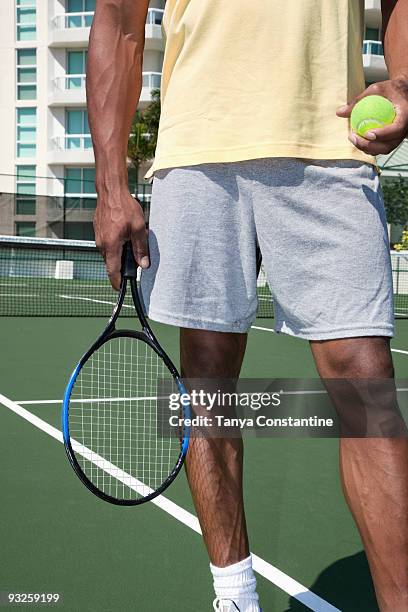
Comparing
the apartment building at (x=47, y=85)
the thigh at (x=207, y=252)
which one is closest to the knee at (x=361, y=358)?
the thigh at (x=207, y=252)

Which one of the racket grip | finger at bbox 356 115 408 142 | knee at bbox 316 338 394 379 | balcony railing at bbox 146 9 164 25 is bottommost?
knee at bbox 316 338 394 379

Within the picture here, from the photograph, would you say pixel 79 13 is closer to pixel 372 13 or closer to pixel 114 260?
pixel 372 13

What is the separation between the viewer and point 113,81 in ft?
6.30

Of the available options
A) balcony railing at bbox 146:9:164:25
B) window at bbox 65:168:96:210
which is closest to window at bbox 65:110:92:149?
window at bbox 65:168:96:210

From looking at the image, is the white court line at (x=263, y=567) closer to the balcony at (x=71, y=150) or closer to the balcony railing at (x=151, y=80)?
the balcony at (x=71, y=150)

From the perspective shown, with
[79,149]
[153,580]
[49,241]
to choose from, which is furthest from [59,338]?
[79,149]

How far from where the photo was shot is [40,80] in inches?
1403

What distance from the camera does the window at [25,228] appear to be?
19.8 m

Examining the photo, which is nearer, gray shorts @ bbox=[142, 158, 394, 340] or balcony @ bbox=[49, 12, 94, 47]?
gray shorts @ bbox=[142, 158, 394, 340]

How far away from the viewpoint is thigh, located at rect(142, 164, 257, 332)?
1.82 metres

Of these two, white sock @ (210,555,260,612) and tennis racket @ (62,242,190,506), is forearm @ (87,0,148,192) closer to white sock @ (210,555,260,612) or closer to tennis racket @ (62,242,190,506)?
tennis racket @ (62,242,190,506)

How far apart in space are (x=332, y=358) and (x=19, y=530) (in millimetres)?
1495

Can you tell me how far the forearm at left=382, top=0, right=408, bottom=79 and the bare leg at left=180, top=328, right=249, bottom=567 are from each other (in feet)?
2.13

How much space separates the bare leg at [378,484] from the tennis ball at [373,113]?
1.32 feet
